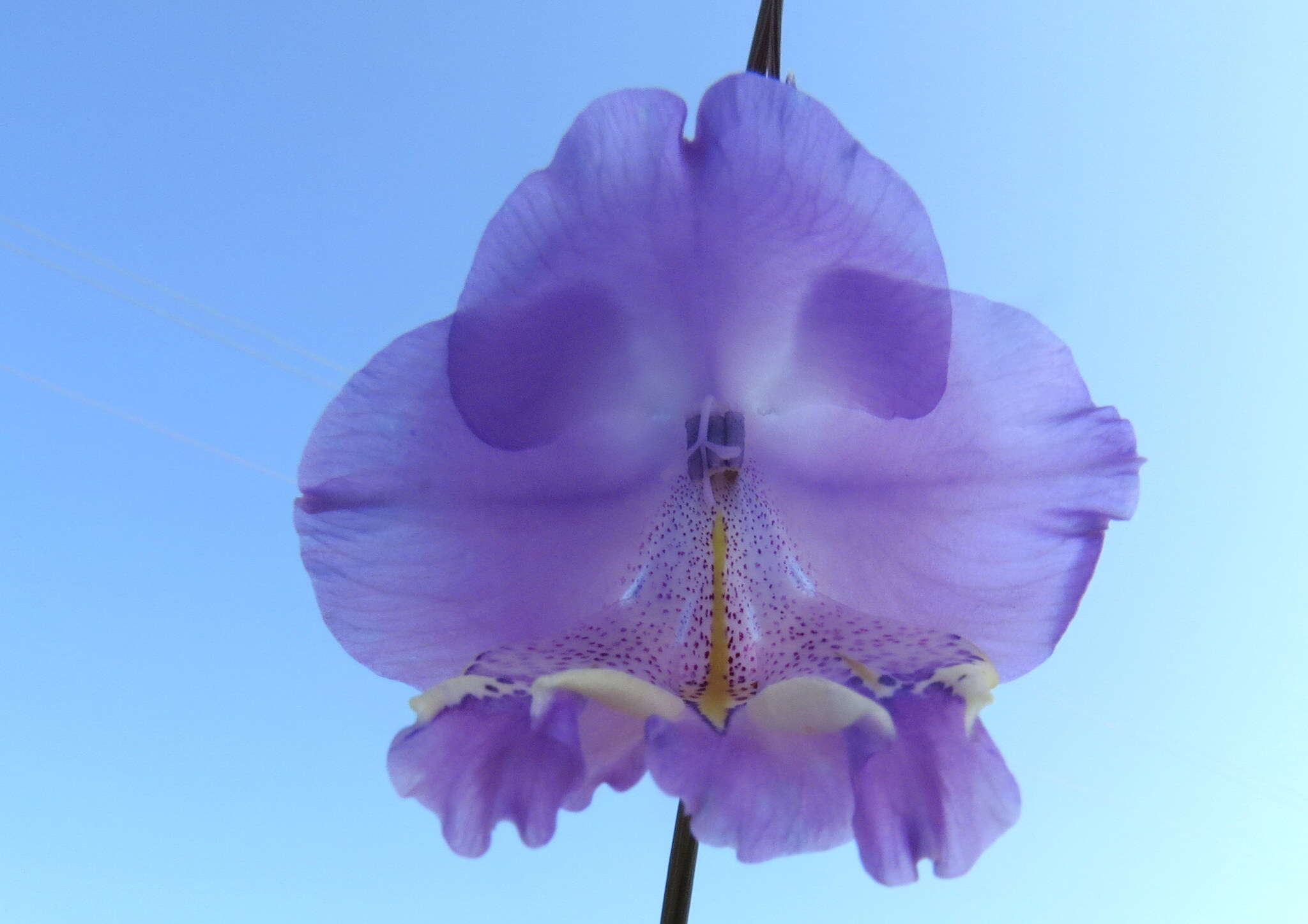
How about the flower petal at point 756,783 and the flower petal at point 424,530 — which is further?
the flower petal at point 424,530

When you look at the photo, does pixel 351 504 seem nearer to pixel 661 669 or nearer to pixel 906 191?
pixel 661 669

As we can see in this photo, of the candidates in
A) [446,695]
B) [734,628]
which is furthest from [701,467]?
[446,695]

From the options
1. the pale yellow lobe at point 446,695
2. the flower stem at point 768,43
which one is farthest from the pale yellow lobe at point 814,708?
the flower stem at point 768,43

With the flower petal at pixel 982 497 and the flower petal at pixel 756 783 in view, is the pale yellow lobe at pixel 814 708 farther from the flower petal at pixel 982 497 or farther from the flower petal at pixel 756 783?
the flower petal at pixel 982 497

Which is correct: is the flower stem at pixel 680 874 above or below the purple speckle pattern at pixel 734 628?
below

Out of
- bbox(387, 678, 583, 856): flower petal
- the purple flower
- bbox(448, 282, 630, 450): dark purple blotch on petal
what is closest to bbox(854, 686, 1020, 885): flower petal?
the purple flower

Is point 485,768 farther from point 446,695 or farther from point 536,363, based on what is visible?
point 536,363
